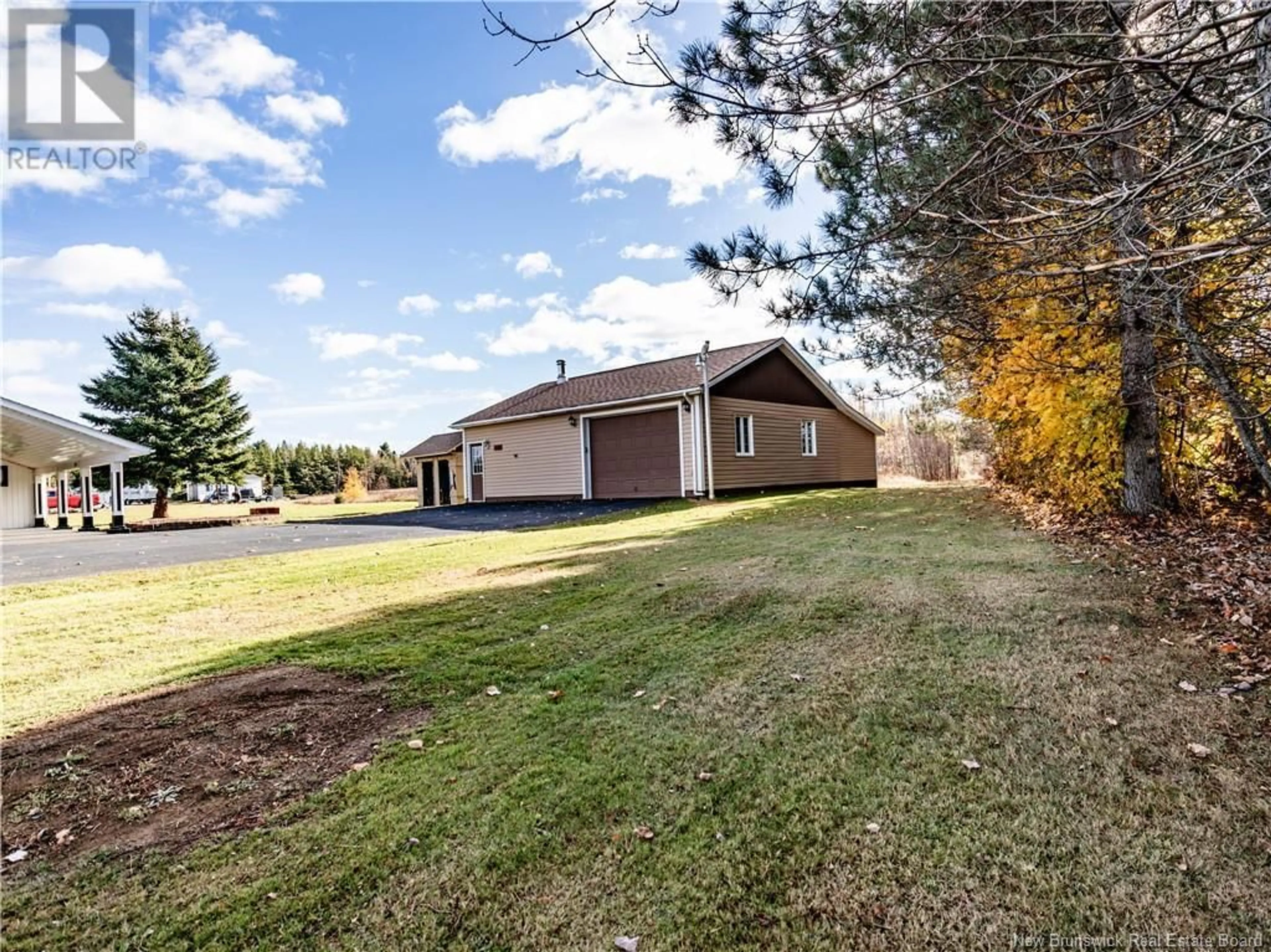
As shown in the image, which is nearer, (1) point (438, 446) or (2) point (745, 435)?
(2) point (745, 435)

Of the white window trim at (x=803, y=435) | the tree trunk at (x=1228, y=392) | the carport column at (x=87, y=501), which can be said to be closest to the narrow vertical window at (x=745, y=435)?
the white window trim at (x=803, y=435)

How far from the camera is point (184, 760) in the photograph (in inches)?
→ 114

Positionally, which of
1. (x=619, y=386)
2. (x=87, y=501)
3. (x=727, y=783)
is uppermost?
(x=619, y=386)

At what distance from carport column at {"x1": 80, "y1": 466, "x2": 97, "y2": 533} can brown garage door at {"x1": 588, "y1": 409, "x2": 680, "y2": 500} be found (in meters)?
13.9

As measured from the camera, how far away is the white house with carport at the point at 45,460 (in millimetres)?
15000

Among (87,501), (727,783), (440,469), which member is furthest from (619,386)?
(87,501)

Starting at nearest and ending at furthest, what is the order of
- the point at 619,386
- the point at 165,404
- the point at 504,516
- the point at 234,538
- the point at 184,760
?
the point at 184,760 < the point at 234,538 < the point at 504,516 < the point at 619,386 < the point at 165,404

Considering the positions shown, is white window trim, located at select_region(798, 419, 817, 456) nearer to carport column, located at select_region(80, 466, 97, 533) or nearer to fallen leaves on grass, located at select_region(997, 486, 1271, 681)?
fallen leaves on grass, located at select_region(997, 486, 1271, 681)

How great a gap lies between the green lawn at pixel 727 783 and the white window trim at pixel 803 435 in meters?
13.8

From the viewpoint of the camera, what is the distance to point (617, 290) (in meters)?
22.4

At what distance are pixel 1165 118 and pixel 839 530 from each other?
5.76 m

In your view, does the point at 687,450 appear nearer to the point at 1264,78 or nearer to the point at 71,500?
the point at 1264,78

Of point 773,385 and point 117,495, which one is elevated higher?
point 773,385

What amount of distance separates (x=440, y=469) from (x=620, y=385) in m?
9.78
